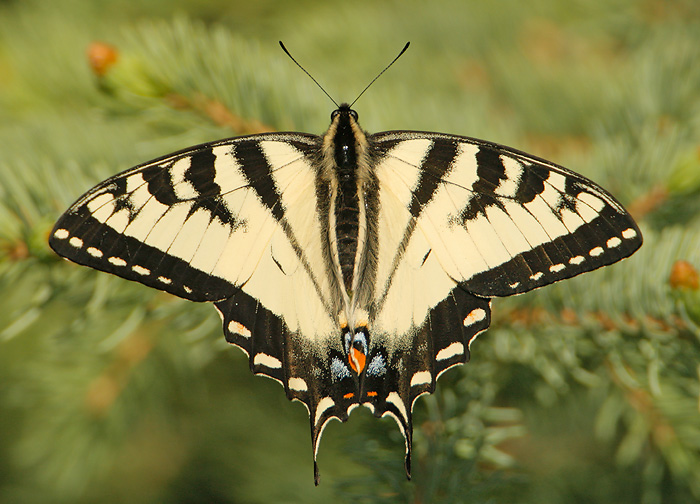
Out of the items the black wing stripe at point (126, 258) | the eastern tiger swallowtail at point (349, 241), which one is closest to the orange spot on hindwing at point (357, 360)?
the eastern tiger swallowtail at point (349, 241)

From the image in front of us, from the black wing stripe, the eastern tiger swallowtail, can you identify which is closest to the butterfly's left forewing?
the eastern tiger swallowtail

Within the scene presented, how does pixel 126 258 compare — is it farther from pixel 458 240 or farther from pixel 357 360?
pixel 458 240

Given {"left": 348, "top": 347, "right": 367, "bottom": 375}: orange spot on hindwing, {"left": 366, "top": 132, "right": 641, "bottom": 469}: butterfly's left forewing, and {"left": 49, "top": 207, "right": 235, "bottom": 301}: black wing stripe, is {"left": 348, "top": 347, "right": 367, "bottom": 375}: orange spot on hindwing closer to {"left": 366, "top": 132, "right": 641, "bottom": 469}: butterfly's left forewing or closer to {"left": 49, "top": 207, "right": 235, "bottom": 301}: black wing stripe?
{"left": 366, "top": 132, "right": 641, "bottom": 469}: butterfly's left forewing

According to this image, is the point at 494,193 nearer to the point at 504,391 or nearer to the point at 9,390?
the point at 504,391

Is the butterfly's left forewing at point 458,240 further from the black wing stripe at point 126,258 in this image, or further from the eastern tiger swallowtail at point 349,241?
the black wing stripe at point 126,258

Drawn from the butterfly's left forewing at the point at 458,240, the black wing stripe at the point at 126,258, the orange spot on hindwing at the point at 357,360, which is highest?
the butterfly's left forewing at the point at 458,240

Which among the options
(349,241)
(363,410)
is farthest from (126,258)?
(363,410)

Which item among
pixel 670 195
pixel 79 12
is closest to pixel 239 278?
pixel 670 195
